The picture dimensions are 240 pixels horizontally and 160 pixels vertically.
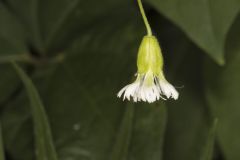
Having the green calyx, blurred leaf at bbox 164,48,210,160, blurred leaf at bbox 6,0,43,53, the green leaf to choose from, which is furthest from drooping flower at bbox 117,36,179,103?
blurred leaf at bbox 6,0,43,53

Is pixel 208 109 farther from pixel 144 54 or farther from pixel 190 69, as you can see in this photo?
pixel 144 54

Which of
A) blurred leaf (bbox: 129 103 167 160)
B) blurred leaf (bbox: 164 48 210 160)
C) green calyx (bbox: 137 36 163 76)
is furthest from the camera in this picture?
blurred leaf (bbox: 164 48 210 160)

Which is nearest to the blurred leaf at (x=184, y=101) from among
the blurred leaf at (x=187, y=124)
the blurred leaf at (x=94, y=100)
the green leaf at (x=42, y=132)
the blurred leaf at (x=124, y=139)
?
the blurred leaf at (x=187, y=124)

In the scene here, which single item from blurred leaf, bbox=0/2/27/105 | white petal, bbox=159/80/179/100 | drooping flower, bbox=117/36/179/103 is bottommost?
white petal, bbox=159/80/179/100

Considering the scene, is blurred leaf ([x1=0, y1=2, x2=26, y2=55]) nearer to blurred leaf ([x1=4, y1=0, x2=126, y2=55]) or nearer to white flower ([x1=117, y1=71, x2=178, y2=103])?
blurred leaf ([x1=4, y1=0, x2=126, y2=55])

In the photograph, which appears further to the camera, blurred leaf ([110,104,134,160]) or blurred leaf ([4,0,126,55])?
blurred leaf ([4,0,126,55])
